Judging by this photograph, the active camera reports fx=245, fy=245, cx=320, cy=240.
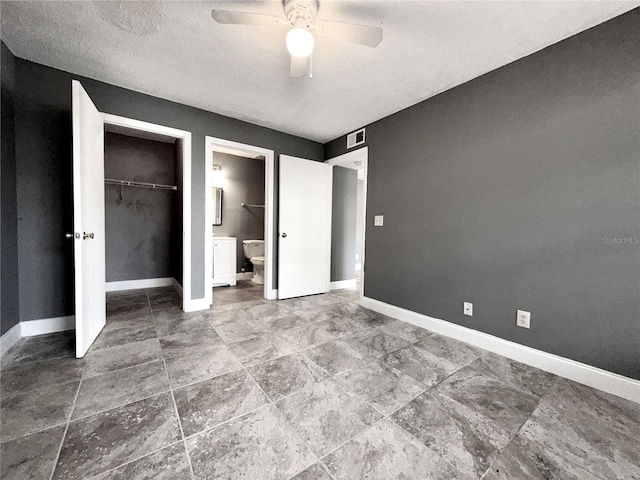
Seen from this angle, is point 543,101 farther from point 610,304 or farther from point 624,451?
point 624,451

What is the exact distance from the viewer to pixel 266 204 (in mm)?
3455

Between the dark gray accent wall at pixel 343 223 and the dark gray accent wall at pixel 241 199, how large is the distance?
5.63 ft

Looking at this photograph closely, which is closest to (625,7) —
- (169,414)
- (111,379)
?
(169,414)

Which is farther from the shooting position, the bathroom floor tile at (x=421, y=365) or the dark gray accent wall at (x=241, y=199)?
the dark gray accent wall at (x=241, y=199)

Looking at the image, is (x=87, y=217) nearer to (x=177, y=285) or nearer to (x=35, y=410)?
(x=35, y=410)

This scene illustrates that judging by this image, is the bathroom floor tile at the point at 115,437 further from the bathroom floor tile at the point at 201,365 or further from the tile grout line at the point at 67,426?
the bathroom floor tile at the point at 201,365

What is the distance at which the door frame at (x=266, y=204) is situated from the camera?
9.64ft

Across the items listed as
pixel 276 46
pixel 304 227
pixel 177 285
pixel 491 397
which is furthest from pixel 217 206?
pixel 491 397

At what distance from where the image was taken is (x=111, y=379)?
5.27ft

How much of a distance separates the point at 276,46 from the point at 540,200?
2302 millimetres

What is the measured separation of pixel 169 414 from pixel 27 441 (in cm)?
57

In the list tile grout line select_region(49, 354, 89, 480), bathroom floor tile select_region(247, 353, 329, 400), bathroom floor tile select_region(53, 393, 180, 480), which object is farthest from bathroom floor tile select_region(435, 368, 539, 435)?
tile grout line select_region(49, 354, 89, 480)

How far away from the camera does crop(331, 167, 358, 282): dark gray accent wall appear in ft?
13.5

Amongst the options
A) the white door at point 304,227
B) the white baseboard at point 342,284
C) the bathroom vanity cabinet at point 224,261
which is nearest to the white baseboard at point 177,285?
the bathroom vanity cabinet at point 224,261
